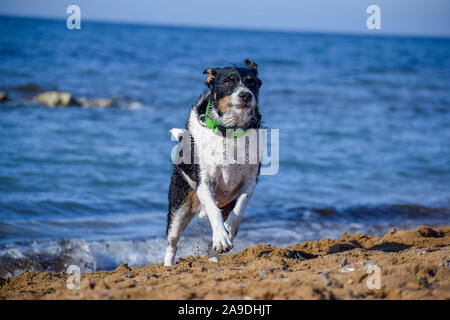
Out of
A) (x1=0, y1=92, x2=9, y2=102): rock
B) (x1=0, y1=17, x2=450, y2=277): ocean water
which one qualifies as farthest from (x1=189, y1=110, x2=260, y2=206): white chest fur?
(x1=0, y1=92, x2=9, y2=102): rock

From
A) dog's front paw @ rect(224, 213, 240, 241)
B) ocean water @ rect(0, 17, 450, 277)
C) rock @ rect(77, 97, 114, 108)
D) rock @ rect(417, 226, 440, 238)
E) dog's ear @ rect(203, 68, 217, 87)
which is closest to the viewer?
dog's front paw @ rect(224, 213, 240, 241)

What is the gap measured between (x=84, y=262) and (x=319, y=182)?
214 inches

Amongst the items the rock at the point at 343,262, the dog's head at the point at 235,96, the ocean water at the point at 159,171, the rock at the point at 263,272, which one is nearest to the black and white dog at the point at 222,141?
the dog's head at the point at 235,96

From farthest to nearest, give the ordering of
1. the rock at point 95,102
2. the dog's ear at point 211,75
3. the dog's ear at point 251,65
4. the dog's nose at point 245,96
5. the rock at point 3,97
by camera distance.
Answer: the rock at point 95,102
the rock at point 3,97
the dog's ear at point 251,65
the dog's ear at point 211,75
the dog's nose at point 245,96

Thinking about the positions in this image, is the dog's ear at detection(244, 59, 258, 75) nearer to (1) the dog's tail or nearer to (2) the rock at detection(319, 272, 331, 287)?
(1) the dog's tail

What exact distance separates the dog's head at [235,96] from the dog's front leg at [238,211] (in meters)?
0.64

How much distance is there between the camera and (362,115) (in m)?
17.8

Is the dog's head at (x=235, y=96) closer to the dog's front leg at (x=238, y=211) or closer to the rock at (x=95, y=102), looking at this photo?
the dog's front leg at (x=238, y=211)

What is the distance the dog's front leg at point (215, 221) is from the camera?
4.36 m

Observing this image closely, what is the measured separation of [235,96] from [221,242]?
1.31m

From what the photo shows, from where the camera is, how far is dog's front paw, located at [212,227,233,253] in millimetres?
4344

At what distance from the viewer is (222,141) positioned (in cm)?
484

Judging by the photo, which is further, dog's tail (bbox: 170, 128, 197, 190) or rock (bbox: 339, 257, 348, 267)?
dog's tail (bbox: 170, 128, 197, 190)
